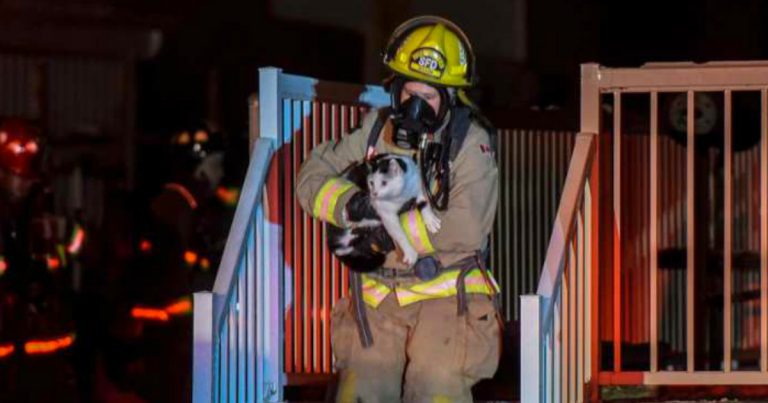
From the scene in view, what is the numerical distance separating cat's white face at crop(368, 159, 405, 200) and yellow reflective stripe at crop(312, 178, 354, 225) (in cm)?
17

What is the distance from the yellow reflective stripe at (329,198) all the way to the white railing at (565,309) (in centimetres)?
78

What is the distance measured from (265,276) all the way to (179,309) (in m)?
3.53

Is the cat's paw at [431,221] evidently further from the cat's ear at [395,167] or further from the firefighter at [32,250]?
the firefighter at [32,250]

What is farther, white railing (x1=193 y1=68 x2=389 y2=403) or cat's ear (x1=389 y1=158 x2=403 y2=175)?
white railing (x1=193 y1=68 x2=389 y2=403)

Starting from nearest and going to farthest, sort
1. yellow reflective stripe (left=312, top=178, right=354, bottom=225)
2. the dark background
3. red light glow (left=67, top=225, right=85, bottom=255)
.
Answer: yellow reflective stripe (left=312, top=178, right=354, bottom=225)
red light glow (left=67, top=225, right=85, bottom=255)
the dark background

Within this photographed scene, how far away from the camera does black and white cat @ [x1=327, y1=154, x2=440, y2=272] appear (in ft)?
19.7

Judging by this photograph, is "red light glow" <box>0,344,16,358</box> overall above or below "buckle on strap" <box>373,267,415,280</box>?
below

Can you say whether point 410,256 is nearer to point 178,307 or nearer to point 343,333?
point 343,333

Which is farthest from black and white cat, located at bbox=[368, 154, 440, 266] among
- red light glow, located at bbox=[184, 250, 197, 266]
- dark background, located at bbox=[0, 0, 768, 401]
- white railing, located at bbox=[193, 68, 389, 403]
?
dark background, located at bbox=[0, 0, 768, 401]

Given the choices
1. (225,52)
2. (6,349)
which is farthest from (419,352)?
(225,52)

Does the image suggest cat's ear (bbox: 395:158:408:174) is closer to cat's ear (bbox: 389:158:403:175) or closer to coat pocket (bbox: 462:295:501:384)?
cat's ear (bbox: 389:158:403:175)

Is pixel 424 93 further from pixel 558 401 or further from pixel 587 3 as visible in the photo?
pixel 587 3

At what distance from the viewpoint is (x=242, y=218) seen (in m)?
6.77

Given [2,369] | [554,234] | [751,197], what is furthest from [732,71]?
[2,369]
